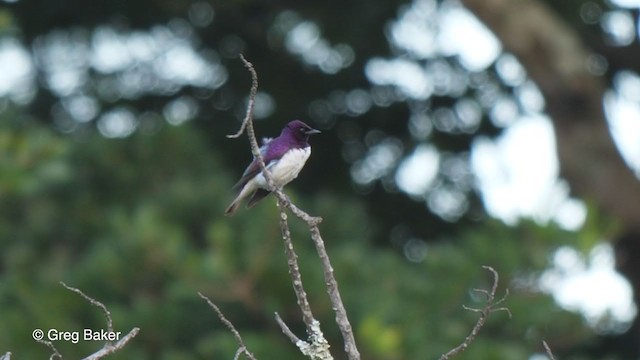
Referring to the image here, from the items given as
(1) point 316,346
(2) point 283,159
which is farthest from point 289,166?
(1) point 316,346

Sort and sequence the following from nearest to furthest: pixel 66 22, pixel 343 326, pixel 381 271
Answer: pixel 343 326 < pixel 381 271 < pixel 66 22

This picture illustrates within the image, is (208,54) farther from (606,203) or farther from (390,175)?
(606,203)

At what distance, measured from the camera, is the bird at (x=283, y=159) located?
15.3 feet

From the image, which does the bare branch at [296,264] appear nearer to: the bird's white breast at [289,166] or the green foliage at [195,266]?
the bird's white breast at [289,166]

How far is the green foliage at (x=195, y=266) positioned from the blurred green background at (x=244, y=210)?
2cm

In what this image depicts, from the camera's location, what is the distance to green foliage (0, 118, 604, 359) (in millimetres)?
7820

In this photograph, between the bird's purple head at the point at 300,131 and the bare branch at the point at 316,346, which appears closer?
the bare branch at the point at 316,346

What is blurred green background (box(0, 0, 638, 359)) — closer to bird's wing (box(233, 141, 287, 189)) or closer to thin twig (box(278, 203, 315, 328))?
bird's wing (box(233, 141, 287, 189))

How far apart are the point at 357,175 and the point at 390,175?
260 millimetres

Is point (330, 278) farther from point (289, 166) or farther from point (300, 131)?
point (300, 131)

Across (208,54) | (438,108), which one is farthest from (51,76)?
(438,108)

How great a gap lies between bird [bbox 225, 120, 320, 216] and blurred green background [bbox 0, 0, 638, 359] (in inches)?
103

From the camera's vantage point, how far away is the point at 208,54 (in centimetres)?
1141

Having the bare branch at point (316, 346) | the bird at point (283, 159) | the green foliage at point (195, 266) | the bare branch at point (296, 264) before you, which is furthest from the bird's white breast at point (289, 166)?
the green foliage at point (195, 266)
